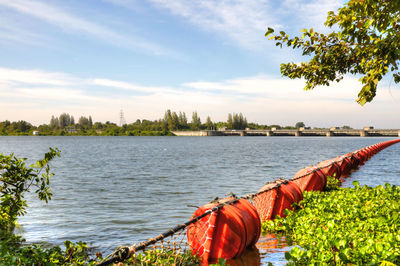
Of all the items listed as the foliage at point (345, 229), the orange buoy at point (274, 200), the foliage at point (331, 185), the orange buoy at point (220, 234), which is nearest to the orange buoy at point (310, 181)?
the foliage at point (345, 229)

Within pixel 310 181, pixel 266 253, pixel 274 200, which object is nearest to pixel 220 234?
pixel 266 253

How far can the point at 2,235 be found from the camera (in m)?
8.89

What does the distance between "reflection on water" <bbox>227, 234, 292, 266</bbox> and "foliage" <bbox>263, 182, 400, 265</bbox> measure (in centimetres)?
39

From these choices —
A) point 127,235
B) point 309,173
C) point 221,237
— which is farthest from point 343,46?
point 127,235

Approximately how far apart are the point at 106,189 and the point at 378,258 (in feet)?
82.7

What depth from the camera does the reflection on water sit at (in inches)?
320

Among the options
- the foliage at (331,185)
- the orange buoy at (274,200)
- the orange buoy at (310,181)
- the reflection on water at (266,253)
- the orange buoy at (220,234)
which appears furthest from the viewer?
the foliage at (331,185)

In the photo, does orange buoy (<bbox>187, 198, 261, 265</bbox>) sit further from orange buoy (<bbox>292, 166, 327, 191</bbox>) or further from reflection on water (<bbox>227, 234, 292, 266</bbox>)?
orange buoy (<bbox>292, 166, 327, 191</bbox>)

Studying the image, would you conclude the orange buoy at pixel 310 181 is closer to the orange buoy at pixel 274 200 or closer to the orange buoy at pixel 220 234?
the orange buoy at pixel 274 200

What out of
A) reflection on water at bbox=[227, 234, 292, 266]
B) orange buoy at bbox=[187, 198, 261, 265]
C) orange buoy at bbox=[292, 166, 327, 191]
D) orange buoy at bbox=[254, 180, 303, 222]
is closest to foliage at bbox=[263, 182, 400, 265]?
reflection on water at bbox=[227, 234, 292, 266]

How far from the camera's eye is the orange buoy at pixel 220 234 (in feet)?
24.2

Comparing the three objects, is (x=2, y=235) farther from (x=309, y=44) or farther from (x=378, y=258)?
(x=309, y=44)

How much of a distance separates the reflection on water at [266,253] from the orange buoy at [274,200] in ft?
3.85

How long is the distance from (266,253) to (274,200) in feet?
8.61
